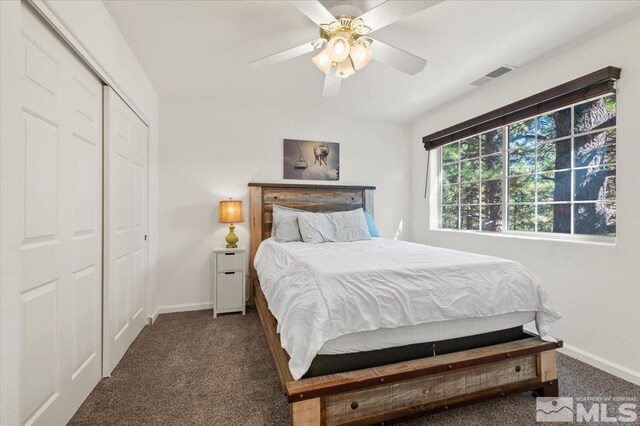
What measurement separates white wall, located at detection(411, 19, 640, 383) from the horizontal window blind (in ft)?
0.35

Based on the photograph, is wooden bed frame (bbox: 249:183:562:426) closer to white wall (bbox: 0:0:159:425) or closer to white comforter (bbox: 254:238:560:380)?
white comforter (bbox: 254:238:560:380)

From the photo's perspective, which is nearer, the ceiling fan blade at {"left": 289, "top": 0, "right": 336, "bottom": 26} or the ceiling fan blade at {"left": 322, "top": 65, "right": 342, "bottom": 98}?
the ceiling fan blade at {"left": 289, "top": 0, "right": 336, "bottom": 26}

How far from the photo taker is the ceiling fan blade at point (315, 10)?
153 centimetres

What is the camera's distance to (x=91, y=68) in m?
1.80

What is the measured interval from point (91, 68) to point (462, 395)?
9.54 feet

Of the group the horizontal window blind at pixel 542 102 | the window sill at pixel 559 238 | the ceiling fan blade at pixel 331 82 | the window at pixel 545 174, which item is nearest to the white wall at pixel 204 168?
the ceiling fan blade at pixel 331 82

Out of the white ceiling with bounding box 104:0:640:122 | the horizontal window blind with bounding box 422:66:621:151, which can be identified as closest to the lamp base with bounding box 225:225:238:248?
the white ceiling with bounding box 104:0:640:122

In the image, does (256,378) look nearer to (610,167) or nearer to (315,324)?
(315,324)

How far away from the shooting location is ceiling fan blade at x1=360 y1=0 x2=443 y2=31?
4.87ft

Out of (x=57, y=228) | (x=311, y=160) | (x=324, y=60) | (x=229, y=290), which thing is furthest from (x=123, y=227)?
(x=311, y=160)

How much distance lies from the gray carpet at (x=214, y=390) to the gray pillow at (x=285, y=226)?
107 centimetres

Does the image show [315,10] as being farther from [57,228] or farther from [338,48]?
[57,228]

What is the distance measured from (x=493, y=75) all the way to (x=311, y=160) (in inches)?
86.3

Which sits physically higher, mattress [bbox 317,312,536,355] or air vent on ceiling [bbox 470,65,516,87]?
air vent on ceiling [bbox 470,65,516,87]
